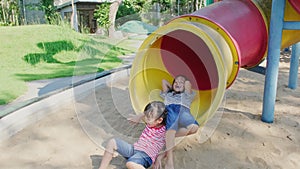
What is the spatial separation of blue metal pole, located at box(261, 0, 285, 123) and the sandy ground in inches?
11.4

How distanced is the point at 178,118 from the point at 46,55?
6.37 metres

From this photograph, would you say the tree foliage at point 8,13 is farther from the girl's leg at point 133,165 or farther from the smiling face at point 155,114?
the girl's leg at point 133,165

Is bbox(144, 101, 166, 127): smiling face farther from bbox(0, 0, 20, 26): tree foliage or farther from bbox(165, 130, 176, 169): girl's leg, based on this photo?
bbox(0, 0, 20, 26): tree foliage

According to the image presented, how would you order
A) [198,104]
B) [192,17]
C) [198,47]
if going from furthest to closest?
[198,47] < [198,104] < [192,17]

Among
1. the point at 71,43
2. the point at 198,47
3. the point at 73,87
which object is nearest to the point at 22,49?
the point at 71,43

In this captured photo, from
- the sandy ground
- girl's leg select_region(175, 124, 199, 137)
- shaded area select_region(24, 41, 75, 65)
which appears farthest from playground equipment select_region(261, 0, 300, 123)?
shaded area select_region(24, 41, 75, 65)

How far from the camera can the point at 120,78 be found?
548cm

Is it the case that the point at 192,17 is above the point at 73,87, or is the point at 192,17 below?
above

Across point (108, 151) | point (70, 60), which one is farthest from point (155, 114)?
point (70, 60)

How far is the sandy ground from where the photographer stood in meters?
2.45

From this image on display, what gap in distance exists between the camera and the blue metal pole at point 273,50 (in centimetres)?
292

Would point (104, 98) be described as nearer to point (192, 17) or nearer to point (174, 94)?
point (174, 94)

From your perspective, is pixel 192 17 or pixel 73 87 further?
pixel 73 87

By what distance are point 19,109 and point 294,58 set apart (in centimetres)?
379
